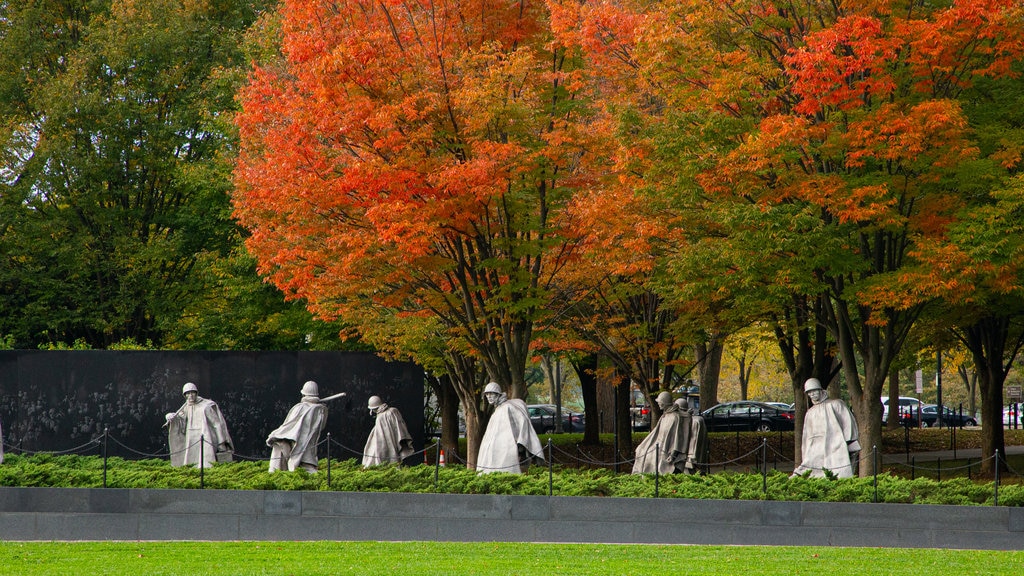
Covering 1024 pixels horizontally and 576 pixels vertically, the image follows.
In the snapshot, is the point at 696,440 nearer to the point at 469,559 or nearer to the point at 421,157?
the point at 421,157

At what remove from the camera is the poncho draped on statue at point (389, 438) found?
18875 millimetres

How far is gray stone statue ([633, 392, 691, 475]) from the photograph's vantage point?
60.1 feet

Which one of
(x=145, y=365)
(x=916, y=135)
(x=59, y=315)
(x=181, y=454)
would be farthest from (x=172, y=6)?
(x=916, y=135)

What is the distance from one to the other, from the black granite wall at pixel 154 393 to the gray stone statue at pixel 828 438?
35.3ft

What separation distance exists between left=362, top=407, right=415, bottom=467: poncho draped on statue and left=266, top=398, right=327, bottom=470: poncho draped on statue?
2432 millimetres

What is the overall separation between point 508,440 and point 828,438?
408 centimetres

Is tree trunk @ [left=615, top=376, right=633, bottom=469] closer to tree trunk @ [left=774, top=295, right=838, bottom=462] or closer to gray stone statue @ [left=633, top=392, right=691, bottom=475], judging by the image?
tree trunk @ [left=774, top=295, right=838, bottom=462]

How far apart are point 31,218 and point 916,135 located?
22266 mm

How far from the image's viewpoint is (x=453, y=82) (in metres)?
17.1

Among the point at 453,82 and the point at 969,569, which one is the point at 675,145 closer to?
the point at 453,82

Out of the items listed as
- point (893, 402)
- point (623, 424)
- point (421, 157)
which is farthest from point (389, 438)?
point (893, 402)

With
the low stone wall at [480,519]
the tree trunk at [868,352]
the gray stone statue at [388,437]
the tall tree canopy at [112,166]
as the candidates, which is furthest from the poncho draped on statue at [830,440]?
the tall tree canopy at [112,166]

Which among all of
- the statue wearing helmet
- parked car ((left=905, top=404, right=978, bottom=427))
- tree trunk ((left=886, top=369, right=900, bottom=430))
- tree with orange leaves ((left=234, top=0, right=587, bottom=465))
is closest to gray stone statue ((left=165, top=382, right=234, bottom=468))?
the statue wearing helmet

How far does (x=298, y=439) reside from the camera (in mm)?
→ 16344
